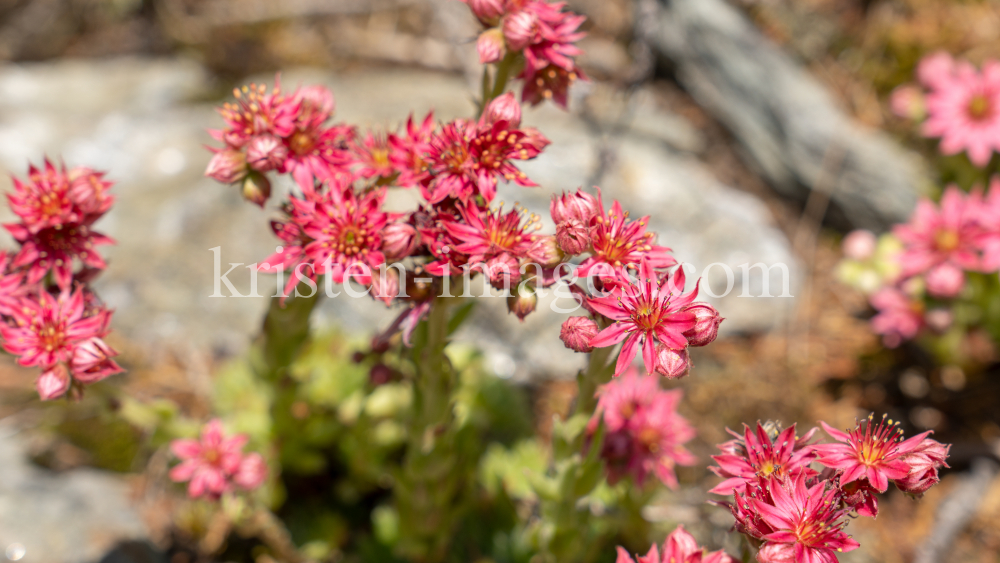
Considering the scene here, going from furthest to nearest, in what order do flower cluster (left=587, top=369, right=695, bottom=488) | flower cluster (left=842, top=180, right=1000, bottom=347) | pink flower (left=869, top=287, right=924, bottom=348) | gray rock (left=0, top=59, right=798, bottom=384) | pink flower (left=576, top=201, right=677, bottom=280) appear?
gray rock (left=0, top=59, right=798, bottom=384) → pink flower (left=869, top=287, right=924, bottom=348) → flower cluster (left=842, top=180, right=1000, bottom=347) → flower cluster (left=587, top=369, right=695, bottom=488) → pink flower (left=576, top=201, right=677, bottom=280)

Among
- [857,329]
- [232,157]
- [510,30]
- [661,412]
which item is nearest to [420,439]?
[661,412]

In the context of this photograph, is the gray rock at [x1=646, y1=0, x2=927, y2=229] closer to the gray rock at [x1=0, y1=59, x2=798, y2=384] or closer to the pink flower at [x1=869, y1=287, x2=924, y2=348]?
the gray rock at [x1=0, y1=59, x2=798, y2=384]

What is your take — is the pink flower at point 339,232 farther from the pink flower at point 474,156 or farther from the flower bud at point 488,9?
the flower bud at point 488,9

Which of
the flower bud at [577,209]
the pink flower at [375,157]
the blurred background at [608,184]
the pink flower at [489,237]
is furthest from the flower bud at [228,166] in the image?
the blurred background at [608,184]

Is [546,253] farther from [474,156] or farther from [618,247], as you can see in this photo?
[474,156]

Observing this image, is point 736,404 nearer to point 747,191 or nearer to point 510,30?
point 747,191

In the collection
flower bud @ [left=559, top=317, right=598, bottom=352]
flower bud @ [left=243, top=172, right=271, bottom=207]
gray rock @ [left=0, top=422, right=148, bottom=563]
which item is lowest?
gray rock @ [left=0, top=422, right=148, bottom=563]

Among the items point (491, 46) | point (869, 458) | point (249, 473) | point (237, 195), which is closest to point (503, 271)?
point (491, 46)

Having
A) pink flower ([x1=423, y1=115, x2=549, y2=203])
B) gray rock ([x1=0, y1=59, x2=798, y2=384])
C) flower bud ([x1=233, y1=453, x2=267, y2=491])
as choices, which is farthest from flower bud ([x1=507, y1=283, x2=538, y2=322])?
flower bud ([x1=233, y1=453, x2=267, y2=491])
